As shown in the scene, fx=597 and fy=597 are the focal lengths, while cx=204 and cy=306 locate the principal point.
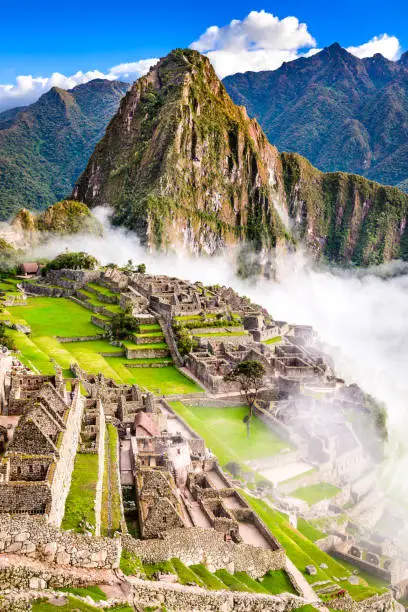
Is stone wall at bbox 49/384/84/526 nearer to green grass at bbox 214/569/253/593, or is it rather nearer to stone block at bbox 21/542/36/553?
stone block at bbox 21/542/36/553

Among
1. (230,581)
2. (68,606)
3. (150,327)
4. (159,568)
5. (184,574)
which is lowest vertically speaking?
(230,581)

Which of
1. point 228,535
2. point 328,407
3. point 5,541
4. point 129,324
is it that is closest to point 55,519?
point 5,541

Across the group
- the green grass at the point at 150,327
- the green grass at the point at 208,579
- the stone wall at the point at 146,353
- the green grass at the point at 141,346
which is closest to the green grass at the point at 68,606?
the green grass at the point at 208,579

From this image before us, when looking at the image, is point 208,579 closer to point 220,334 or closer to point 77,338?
point 220,334

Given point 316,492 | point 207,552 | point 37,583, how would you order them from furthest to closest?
point 316,492 < point 207,552 < point 37,583

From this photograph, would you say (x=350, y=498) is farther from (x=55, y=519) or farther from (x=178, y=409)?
(x=55, y=519)

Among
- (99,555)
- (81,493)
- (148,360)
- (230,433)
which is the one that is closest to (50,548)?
(99,555)

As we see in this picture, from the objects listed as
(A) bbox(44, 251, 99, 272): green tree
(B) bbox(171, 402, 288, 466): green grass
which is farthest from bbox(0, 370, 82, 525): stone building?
(A) bbox(44, 251, 99, 272): green tree
